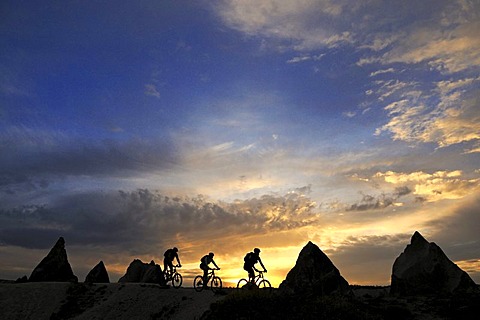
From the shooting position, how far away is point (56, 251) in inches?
1848

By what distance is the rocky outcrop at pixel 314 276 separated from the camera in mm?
31953

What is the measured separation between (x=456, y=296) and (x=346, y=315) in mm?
8926

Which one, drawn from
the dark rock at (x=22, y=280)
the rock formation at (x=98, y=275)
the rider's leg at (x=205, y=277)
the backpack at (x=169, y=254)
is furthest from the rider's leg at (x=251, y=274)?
the dark rock at (x=22, y=280)

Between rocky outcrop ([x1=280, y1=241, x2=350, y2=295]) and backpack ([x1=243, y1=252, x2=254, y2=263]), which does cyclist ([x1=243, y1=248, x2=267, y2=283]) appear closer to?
backpack ([x1=243, y1=252, x2=254, y2=263])

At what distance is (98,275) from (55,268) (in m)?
4.48

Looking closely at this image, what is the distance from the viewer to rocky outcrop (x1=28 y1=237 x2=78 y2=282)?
4531 cm

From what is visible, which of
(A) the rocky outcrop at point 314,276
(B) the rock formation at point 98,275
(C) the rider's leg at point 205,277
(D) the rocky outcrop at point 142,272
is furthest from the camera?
(B) the rock formation at point 98,275

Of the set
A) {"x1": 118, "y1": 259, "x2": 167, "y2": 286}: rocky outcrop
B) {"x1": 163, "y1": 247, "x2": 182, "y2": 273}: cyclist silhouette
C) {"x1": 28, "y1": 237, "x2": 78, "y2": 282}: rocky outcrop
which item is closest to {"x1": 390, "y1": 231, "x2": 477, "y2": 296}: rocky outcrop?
{"x1": 163, "y1": 247, "x2": 182, "y2": 273}: cyclist silhouette

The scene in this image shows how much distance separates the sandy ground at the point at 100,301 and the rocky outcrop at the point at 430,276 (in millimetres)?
12730

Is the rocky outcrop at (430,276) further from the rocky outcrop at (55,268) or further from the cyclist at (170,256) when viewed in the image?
the rocky outcrop at (55,268)

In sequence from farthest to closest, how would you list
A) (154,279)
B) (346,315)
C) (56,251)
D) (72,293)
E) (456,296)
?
(56,251) < (154,279) < (72,293) < (456,296) < (346,315)

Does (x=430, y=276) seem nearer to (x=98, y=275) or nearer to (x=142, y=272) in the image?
(x=142, y=272)

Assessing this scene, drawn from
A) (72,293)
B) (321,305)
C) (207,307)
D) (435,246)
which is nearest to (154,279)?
(72,293)

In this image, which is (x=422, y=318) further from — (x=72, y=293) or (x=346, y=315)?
Answer: (x=72, y=293)
